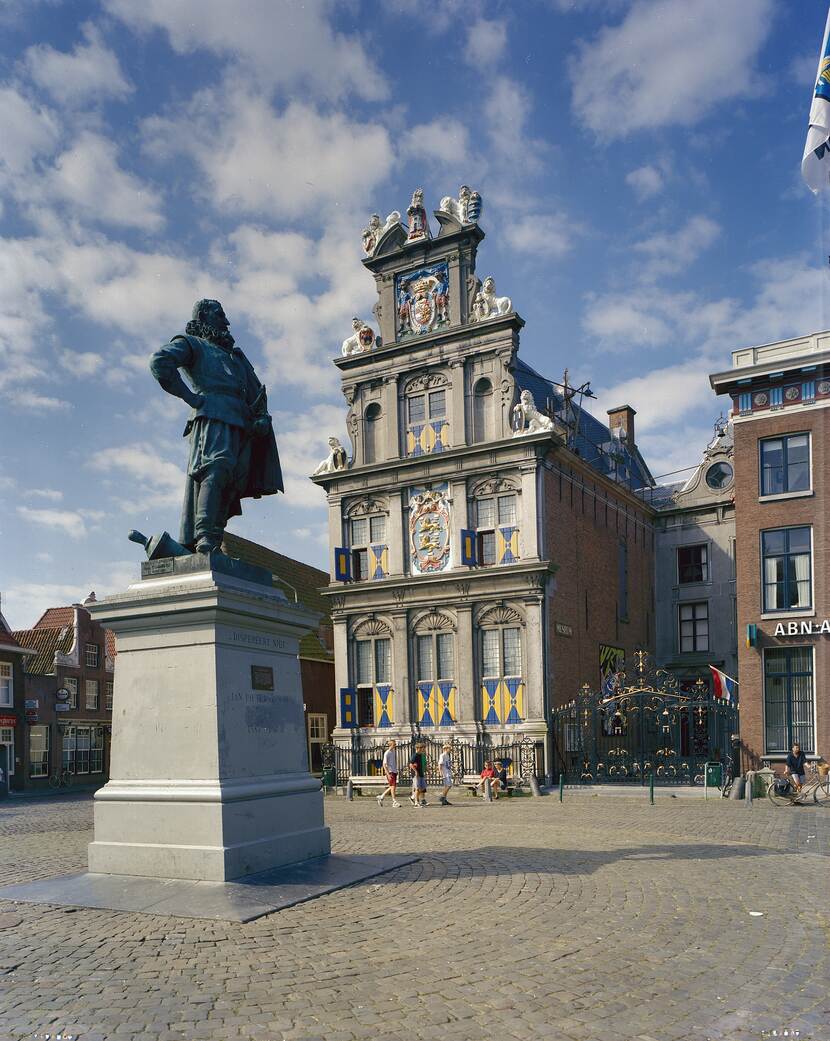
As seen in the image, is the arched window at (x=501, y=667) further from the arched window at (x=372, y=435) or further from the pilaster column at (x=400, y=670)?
the arched window at (x=372, y=435)

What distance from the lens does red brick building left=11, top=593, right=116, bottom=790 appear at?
141 ft

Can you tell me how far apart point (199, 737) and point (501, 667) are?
853 inches

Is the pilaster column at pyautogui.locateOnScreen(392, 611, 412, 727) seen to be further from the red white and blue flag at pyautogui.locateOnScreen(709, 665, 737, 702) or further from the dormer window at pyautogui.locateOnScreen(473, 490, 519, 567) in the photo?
the red white and blue flag at pyautogui.locateOnScreen(709, 665, 737, 702)

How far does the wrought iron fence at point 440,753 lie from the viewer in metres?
28.9

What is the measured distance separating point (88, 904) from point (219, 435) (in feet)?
16.4

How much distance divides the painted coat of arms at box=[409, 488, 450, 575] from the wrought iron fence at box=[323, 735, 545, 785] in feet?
19.6

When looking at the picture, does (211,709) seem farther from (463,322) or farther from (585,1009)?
(463,322)

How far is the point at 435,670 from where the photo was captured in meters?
31.5

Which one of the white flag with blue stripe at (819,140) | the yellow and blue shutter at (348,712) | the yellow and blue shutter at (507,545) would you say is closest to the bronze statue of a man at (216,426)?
the white flag with blue stripe at (819,140)

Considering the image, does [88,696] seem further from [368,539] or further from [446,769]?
[446,769]


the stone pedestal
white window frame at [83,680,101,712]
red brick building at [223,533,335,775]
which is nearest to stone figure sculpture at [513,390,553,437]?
red brick building at [223,533,335,775]

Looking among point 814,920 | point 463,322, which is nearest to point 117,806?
point 814,920

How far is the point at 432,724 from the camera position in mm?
31266

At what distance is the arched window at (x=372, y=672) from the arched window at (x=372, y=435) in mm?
5997
